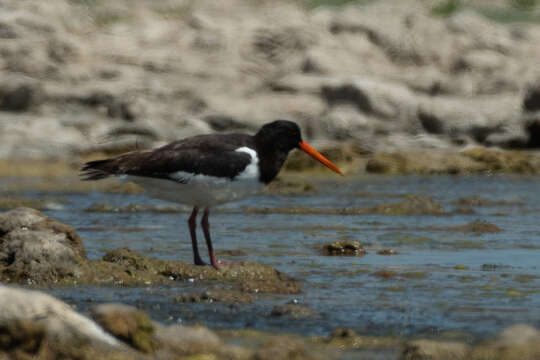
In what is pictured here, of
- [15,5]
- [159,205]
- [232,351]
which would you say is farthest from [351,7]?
[232,351]

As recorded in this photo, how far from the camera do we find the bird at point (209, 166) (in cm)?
726

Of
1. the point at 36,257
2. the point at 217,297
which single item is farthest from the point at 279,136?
the point at 36,257

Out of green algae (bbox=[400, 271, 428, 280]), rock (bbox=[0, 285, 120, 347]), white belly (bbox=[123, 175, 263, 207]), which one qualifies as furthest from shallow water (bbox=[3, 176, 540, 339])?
rock (bbox=[0, 285, 120, 347])

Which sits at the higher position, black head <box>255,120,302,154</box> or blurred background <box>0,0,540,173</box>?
blurred background <box>0,0,540,173</box>

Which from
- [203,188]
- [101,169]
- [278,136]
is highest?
[278,136]

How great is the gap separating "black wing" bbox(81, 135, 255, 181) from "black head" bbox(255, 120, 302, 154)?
131 millimetres

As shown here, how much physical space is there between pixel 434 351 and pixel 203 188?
3.06m

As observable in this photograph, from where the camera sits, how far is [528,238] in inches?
372

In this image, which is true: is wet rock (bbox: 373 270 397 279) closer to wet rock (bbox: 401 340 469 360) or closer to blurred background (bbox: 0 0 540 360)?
blurred background (bbox: 0 0 540 360)

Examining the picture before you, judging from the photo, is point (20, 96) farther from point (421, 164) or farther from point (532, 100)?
point (532, 100)

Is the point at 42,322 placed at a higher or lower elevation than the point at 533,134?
lower

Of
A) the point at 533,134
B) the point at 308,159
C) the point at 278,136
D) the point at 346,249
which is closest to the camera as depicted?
the point at 278,136

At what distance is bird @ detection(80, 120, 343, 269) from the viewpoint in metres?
7.26

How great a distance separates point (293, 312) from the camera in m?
5.62
